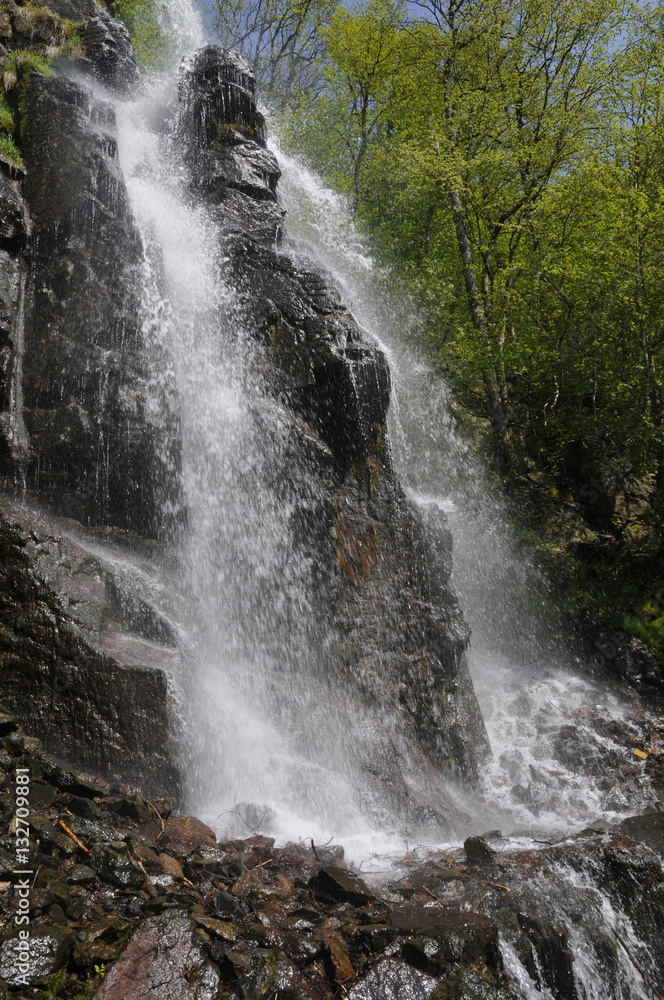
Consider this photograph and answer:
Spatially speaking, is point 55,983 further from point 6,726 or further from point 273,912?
point 6,726

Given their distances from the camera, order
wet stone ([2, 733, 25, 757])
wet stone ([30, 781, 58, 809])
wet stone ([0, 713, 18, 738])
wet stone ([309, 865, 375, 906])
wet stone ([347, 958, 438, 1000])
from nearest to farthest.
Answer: wet stone ([347, 958, 438, 1000]), wet stone ([30, 781, 58, 809]), wet stone ([309, 865, 375, 906]), wet stone ([2, 733, 25, 757]), wet stone ([0, 713, 18, 738])

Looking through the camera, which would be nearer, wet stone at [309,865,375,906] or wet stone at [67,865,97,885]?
wet stone at [67,865,97,885]

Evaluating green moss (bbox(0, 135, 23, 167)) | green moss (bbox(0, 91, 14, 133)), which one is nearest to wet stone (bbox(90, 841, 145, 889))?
green moss (bbox(0, 135, 23, 167))

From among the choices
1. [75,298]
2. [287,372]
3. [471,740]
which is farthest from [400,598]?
[75,298]

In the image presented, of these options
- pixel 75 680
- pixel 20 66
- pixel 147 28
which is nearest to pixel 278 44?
pixel 147 28

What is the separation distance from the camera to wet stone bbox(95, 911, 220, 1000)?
2.94 m

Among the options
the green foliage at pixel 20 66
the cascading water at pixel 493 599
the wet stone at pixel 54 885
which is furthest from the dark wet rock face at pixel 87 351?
the wet stone at pixel 54 885

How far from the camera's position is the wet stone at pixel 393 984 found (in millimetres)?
3432

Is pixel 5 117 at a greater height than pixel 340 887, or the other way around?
pixel 5 117

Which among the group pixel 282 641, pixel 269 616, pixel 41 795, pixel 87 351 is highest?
pixel 87 351

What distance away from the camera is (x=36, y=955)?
111 inches

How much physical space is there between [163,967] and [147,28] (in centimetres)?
2249

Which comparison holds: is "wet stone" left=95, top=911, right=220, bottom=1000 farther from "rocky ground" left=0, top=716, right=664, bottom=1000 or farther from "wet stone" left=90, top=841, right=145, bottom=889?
"wet stone" left=90, top=841, right=145, bottom=889

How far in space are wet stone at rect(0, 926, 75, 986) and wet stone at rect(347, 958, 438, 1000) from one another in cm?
153
